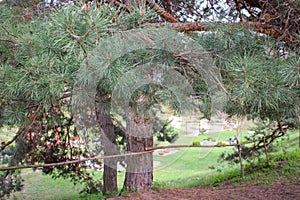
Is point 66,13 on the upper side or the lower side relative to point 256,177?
upper

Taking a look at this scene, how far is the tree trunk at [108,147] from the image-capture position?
223 cm

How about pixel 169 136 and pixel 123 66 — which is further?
pixel 169 136

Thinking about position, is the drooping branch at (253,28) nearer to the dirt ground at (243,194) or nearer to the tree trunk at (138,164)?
the tree trunk at (138,164)

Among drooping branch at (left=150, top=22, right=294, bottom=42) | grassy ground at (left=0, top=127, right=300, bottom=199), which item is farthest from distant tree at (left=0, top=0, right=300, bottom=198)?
grassy ground at (left=0, top=127, right=300, bottom=199)

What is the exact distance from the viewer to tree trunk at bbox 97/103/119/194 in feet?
7.32

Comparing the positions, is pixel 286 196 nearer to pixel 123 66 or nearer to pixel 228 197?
pixel 228 197

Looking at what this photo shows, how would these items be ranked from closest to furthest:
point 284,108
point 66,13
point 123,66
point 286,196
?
point 66,13, point 123,66, point 284,108, point 286,196

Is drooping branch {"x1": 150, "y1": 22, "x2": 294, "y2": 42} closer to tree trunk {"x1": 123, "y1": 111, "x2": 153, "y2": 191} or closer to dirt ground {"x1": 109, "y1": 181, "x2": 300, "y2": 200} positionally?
tree trunk {"x1": 123, "y1": 111, "x2": 153, "y2": 191}

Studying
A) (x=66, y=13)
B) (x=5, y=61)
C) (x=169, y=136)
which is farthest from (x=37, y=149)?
(x=66, y=13)

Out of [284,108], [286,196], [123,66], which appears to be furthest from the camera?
[286,196]

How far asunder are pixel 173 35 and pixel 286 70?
41 cm

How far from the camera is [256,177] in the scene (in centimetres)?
246

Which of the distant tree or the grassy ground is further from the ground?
the distant tree

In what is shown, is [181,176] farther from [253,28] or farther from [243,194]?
[253,28]
